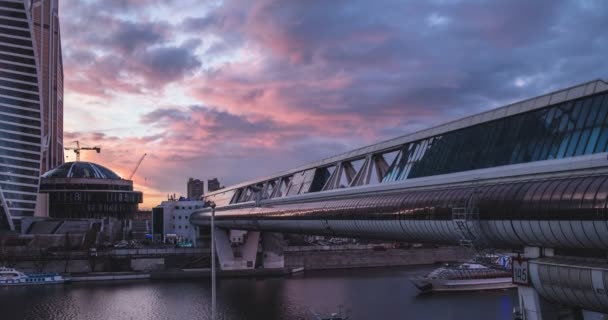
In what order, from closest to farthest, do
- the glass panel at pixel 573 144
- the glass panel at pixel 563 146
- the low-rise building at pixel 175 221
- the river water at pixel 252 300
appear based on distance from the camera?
the glass panel at pixel 573 144
the glass panel at pixel 563 146
the river water at pixel 252 300
the low-rise building at pixel 175 221

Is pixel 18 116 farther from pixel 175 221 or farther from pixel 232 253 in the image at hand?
pixel 232 253

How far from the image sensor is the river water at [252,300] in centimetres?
6519

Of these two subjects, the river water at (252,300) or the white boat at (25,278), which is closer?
the river water at (252,300)

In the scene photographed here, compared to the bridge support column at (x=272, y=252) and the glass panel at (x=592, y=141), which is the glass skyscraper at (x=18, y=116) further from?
the glass panel at (x=592, y=141)

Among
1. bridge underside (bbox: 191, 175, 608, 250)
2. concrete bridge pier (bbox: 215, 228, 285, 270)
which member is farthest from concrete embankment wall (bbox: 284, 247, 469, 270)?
bridge underside (bbox: 191, 175, 608, 250)

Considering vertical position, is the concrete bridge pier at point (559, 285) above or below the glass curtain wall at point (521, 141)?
below

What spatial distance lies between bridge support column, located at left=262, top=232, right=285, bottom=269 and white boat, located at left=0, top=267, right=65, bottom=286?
3693cm

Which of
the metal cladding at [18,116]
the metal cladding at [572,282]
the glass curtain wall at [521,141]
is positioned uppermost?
the metal cladding at [18,116]

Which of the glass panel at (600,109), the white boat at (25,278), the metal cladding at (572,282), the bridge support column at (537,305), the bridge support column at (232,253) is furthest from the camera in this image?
the bridge support column at (232,253)

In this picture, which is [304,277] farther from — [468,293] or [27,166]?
[27,166]

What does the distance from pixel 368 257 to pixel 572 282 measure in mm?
102384

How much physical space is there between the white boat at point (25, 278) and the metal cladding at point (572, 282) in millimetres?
86519

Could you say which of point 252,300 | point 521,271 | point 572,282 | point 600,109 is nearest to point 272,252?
point 252,300

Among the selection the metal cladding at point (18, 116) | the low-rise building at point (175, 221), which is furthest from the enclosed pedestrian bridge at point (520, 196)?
the metal cladding at point (18, 116)
